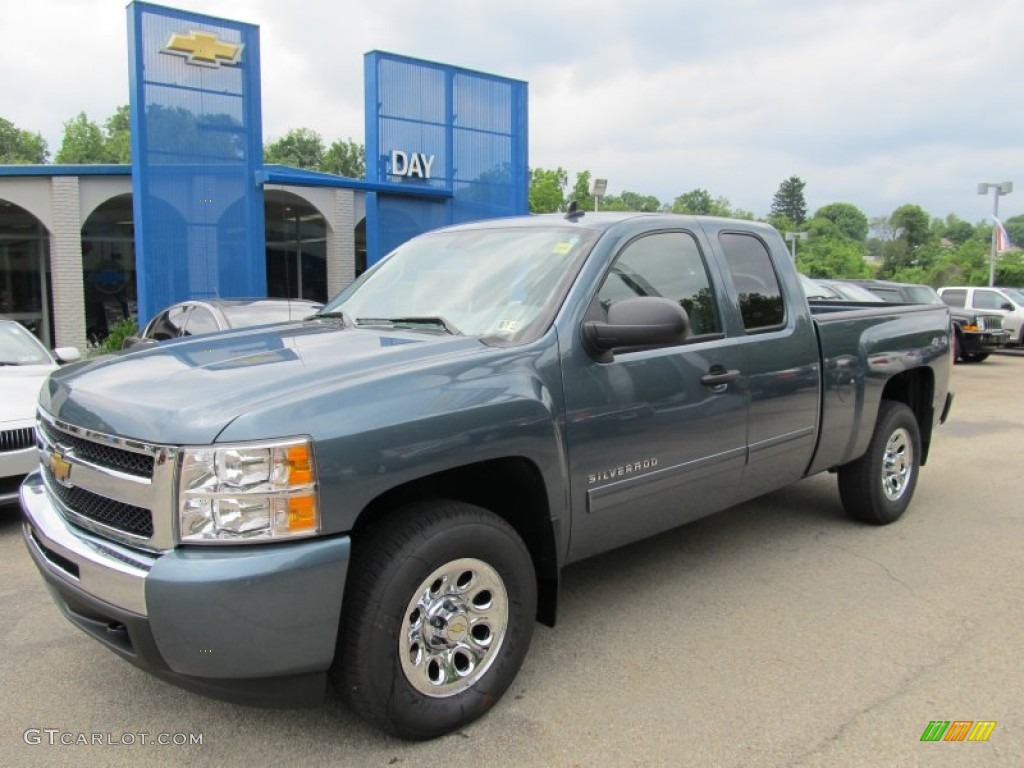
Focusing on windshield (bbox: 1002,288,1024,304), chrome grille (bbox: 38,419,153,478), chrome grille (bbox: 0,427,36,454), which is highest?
windshield (bbox: 1002,288,1024,304)

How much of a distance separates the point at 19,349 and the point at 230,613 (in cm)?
552

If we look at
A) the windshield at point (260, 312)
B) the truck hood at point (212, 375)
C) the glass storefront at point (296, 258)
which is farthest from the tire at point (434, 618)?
the glass storefront at point (296, 258)

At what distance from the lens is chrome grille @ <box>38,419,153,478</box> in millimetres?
2598

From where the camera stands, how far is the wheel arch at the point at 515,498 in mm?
3055

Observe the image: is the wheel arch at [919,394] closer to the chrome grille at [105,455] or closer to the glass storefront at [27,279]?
the chrome grille at [105,455]

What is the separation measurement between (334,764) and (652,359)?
205cm

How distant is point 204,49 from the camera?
1362 centimetres

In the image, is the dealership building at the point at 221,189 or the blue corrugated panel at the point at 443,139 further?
the blue corrugated panel at the point at 443,139

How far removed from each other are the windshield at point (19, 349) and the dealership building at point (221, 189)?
6.28m

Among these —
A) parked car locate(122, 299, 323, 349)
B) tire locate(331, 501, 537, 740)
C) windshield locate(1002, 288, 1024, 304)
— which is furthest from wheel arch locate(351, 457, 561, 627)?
windshield locate(1002, 288, 1024, 304)

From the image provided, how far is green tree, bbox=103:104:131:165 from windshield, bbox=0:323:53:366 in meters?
67.5

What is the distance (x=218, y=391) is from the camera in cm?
270

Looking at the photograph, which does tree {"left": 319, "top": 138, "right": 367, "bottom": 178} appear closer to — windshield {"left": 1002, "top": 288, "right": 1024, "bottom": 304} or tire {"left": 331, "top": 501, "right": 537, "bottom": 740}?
windshield {"left": 1002, "top": 288, "right": 1024, "bottom": 304}

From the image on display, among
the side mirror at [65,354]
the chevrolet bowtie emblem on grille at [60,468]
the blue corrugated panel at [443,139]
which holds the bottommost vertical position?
the chevrolet bowtie emblem on grille at [60,468]
